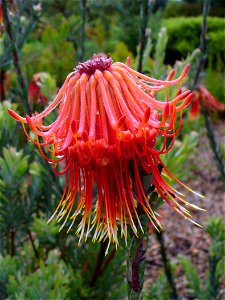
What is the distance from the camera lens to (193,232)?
4.25m

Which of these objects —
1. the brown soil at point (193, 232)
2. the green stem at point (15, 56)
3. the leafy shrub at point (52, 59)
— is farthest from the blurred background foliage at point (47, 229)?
the leafy shrub at point (52, 59)

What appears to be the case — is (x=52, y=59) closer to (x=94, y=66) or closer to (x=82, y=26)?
(x=82, y=26)

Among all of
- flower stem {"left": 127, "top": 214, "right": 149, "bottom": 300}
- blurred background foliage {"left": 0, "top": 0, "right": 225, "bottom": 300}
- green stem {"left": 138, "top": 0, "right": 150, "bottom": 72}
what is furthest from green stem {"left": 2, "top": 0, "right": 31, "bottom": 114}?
flower stem {"left": 127, "top": 214, "right": 149, "bottom": 300}

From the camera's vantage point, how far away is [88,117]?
1.02 meters

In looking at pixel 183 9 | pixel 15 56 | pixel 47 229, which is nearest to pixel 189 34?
pixel 183 9

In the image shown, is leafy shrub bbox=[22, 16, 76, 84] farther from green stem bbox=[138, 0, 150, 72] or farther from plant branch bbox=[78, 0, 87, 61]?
green stem bbox=[138, 0, 150, 72]

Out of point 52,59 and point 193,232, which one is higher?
point 52,59

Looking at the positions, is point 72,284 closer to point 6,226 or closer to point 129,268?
point 6,226

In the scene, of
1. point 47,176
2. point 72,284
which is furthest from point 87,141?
point 72,284

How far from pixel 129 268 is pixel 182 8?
15.7 metres

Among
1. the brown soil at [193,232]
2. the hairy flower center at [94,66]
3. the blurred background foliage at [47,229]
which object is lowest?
the brown soil at [193,232]

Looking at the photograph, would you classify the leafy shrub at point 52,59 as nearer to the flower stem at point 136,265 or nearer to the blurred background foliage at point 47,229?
the blurred background foliage at point 47,229

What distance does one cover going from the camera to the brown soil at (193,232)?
3691 mm

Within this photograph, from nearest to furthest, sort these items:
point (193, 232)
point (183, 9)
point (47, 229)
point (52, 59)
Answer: point (47, 229)
point (193, 232)
point (52, 59)
point (183, 9)
